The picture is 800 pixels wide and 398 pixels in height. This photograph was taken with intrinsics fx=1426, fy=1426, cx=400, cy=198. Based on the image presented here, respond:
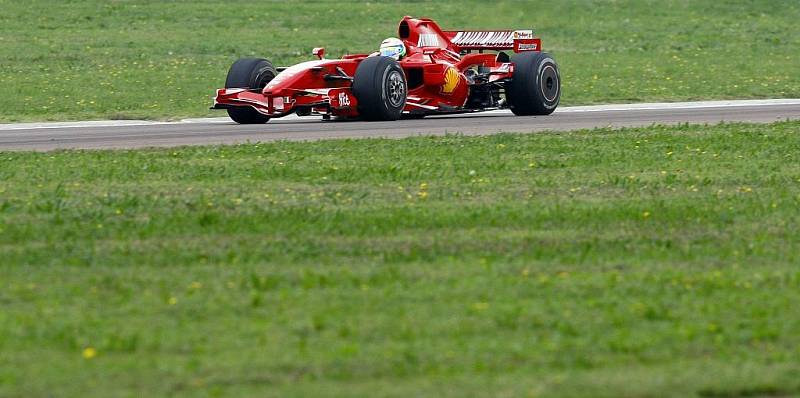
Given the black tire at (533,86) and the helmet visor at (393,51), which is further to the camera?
the black tire at (533,86)

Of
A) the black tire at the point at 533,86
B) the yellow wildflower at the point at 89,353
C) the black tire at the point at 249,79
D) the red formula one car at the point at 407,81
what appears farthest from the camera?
the black tire at the point at 533,86

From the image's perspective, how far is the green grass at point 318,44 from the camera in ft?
98.5

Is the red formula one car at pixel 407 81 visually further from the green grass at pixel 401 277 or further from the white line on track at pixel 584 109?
the green grass at pixel 401 277

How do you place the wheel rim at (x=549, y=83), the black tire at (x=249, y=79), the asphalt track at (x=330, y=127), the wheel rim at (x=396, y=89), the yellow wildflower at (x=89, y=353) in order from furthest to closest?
1. the wheel rim at (x=549, y=83)
2. the black tire at (x=249, y=79)
3. the wheel rim at (x=396, y=89)
4. the asphalt track at (x=330, y=127)
5. the yellow wildflower at (x=89, y=353)

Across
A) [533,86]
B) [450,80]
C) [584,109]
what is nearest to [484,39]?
[533,86]

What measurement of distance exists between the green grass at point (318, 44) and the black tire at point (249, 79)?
3703 millimetres

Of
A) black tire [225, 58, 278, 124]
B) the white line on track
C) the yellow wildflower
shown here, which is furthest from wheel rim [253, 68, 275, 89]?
the yellow wildflower

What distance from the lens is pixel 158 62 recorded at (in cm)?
3638

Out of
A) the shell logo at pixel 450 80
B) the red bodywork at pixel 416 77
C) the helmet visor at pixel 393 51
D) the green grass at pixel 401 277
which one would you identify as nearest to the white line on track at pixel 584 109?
the red bodywork at pixel 416 77

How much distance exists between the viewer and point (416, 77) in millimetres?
23281

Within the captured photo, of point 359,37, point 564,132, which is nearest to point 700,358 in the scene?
point 564,132

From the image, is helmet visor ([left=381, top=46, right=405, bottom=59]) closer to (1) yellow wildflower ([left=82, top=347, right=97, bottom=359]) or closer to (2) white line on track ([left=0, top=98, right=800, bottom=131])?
(2) white line on track ([left=0, top=98, right=800, bottom=131])

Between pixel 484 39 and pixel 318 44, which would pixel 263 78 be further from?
pixel 318 44

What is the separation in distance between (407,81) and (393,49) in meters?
0.57
